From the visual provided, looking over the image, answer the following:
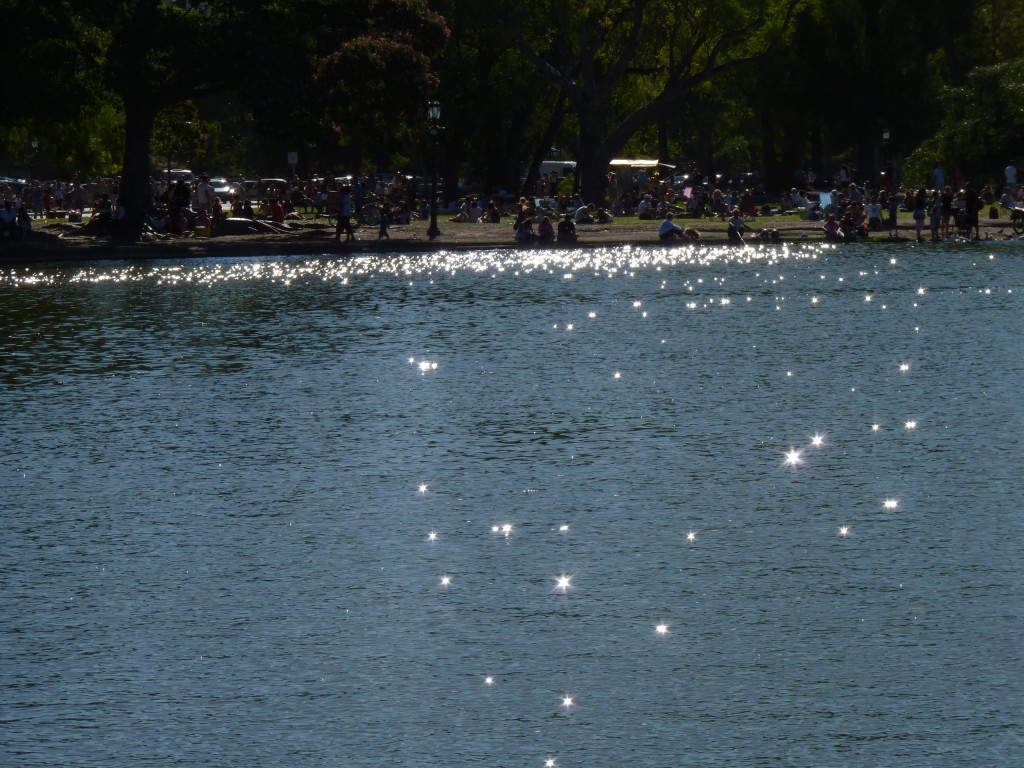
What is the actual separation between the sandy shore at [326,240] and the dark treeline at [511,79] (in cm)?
287

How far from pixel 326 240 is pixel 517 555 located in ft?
137

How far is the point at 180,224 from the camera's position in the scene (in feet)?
172

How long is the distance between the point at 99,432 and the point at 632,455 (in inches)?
189

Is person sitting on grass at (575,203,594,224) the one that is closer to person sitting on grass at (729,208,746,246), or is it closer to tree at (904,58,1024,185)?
person sitting on grass at (729,208,746,246)

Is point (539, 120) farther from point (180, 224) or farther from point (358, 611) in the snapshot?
point (358, 611)

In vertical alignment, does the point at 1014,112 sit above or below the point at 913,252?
above

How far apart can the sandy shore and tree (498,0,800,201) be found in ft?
34.3

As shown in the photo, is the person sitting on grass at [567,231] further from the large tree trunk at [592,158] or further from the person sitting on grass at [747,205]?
the large tree trunk at [592,158]

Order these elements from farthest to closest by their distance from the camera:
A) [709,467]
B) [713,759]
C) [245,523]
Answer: [709,467], [245,523], [713,759]

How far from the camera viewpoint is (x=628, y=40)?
222ft

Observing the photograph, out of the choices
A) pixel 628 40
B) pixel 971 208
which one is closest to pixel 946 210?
pixel 971 208

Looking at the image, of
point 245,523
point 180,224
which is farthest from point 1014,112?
point 245,523

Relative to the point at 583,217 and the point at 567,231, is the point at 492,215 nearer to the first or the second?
the point at 583,217

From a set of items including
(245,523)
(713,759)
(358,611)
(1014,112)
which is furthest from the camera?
(1014,112)
